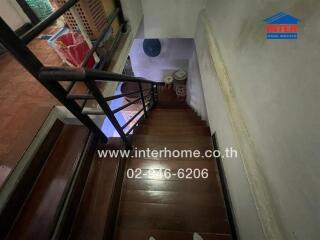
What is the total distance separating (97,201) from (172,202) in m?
0.66

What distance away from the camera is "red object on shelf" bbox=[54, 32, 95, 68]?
154cm

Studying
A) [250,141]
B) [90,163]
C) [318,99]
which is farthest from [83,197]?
[318,99]

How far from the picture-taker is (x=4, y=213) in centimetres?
100

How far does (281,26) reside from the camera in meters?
0.73

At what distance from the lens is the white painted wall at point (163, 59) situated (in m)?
4.18

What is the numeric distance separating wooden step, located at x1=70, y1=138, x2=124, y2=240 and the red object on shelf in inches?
39.3

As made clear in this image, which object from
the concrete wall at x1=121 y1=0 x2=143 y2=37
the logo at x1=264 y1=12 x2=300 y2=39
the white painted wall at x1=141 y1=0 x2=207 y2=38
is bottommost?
the logo at x1=264 y1=12 x2=300 y2=39

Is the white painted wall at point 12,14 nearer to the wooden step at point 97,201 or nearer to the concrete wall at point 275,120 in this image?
the wooden step at point 97,201

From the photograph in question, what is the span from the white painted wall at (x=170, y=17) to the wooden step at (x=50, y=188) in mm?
2430

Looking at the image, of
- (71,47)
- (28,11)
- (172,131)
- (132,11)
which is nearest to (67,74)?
(71,47)

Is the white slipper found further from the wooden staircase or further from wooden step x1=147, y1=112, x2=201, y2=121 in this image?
wooden step x1=147, y1=112, x2=201, y2=121

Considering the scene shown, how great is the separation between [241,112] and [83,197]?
1392 millimetres

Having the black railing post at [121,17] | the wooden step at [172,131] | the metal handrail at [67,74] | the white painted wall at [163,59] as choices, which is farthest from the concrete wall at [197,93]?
the metal handrail at [67,74]

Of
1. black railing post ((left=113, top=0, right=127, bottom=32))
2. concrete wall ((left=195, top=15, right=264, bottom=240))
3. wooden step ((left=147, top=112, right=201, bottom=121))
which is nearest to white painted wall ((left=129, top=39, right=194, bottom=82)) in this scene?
black railing post ((left=113, top=0, right=127, bottom=32))
